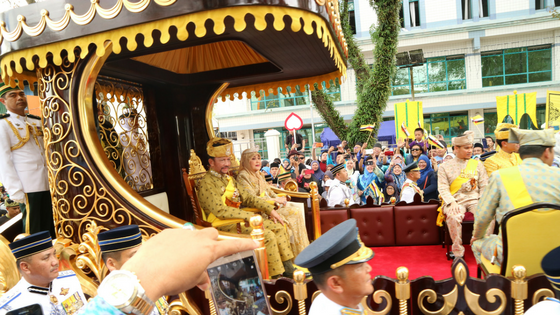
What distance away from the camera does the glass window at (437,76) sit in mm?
19578

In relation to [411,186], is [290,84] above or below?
above

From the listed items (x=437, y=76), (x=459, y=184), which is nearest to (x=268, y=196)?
(x=459, y=184)

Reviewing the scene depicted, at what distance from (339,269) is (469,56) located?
21324mm

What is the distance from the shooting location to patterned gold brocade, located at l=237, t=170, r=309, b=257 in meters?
4.28

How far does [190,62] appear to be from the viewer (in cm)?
461

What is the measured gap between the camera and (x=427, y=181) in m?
5.92

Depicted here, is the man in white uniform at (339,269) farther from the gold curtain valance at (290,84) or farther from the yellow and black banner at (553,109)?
the yellow and black banner at (553,109)

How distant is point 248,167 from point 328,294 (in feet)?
10.3

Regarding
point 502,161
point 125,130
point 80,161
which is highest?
point 125,130

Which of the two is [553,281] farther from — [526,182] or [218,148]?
[218,148]

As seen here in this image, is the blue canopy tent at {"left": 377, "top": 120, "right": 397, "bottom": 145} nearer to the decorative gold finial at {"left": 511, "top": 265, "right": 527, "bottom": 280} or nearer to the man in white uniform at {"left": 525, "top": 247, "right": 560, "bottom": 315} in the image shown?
the decorative gold finial at {"left": 511, "top": 265, "right": 527, "bottom": 280}

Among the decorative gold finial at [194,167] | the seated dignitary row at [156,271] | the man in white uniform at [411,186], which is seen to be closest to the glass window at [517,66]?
the man in white uniform at [411,186]

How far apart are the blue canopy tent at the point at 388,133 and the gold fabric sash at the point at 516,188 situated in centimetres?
1546

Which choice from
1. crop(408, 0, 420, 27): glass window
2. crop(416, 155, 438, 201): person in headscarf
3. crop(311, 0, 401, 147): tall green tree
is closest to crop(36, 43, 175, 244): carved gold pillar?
crop(416, 155, 438, 201): person in headscarf
